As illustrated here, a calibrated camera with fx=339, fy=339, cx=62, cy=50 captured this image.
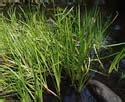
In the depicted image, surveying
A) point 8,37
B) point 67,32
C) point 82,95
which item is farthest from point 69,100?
point 8,37

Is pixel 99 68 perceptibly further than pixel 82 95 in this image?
Yes

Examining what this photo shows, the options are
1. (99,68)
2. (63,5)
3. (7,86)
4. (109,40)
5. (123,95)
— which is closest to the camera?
(7,86)

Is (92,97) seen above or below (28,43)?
below

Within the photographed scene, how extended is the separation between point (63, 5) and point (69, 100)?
4.05 metres

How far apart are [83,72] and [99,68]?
48 centimetres

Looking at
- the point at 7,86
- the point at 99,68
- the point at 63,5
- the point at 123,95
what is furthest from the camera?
the point at 63,5

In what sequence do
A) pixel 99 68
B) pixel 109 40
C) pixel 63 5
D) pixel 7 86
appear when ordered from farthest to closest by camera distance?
1. pixel 63 5
2. pixel 109 40
3. pixel 99 68
4. pixel 7 86

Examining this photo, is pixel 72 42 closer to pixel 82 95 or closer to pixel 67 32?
pixel 67 32

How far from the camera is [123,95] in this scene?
291 cm

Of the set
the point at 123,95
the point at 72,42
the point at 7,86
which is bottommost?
Answer: the point at 123,95

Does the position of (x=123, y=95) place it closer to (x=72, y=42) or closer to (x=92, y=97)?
(x=92, y=97)

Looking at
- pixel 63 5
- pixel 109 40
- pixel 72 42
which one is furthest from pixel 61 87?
pixel 63 5

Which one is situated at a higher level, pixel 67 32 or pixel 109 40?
pixel 67 32

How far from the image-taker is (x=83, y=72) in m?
2.86
